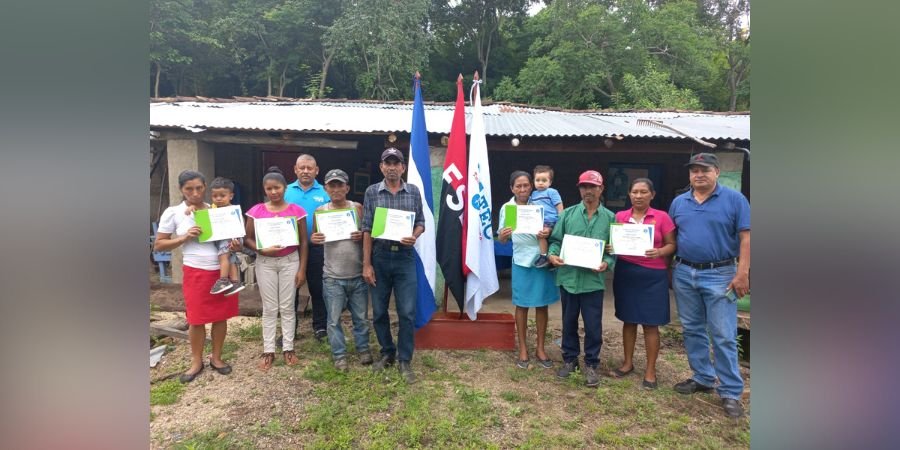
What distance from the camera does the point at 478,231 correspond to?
13.2 ft

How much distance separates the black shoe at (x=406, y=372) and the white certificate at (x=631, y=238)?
6.29 ft

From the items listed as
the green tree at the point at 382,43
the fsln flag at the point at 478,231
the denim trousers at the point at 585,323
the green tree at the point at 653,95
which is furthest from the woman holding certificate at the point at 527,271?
the green tree at the point at 382,43

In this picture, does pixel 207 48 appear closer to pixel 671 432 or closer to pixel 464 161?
pixel 464 161

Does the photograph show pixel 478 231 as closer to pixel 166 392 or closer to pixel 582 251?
pixel 582 251

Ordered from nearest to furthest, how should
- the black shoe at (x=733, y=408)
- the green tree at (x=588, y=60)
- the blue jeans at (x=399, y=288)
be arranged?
the black shoe at (x=733, y=408), the blue jeans at (x=399, y=288), the green tree at (x=588, y=60)

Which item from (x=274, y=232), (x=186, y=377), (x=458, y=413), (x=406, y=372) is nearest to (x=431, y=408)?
(x=458, y=413)

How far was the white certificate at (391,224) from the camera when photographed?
3359mm

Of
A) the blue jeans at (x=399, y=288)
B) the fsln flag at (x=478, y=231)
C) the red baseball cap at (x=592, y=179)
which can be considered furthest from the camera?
the fsln flag at (x=478, y=231)

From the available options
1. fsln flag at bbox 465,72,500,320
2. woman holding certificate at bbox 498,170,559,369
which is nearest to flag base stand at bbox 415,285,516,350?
fsln flag at bbox 465,72,500,320

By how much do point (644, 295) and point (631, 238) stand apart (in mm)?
488

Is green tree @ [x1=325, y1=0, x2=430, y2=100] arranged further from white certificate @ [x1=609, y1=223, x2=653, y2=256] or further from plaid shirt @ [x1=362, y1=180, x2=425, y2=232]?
white certificate @ [x1=609, y1=223, x2=653, y2=256]

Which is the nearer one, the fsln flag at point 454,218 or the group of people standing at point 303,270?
the group of people standing at point 303,270

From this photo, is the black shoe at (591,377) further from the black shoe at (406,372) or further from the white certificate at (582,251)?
the black shoe at (406,372)
